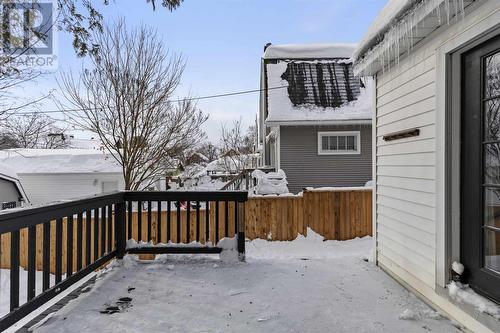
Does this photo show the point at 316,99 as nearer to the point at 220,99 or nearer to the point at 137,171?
the point at 220,99

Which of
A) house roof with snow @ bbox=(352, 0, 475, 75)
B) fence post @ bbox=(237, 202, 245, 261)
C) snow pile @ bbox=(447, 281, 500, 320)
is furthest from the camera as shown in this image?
fence post @ bbox=(237, 202, 245, 261)

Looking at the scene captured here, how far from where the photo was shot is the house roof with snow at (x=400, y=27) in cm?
239

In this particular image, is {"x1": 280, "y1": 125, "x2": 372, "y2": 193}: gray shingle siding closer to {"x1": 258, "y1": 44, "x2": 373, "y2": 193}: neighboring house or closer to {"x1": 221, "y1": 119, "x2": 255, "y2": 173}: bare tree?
{"x1": 258, "y1": 44, "x2": 373, "y2": 193}: neighboring house

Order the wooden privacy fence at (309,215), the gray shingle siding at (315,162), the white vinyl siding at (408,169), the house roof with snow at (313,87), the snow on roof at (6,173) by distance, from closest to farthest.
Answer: the white vinyl siding at (408,169), the wooden privacy fence at (309,215), the house roof with snow at (313,87), the gray shingle siding at (315,162), the snow on roof at (6,173)

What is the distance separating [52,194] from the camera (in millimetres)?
17750

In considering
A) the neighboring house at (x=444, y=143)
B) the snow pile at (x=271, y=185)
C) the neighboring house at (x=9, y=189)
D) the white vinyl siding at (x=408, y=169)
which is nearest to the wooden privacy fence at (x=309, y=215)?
the snow pile at (x=271, y=185)

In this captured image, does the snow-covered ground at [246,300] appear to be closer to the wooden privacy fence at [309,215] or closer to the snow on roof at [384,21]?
the snow on roof at [384,21]

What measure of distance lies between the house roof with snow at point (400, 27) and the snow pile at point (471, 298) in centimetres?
177

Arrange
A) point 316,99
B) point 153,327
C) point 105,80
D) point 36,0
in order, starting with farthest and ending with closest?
point 316,99 < point 105,80 < point 36,0 < point 153,327

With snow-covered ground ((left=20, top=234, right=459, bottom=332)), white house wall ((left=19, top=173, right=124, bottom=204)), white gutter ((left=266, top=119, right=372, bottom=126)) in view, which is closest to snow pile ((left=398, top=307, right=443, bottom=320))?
snow-covered ground ((left=20, top=234, right=459, bottom=332))

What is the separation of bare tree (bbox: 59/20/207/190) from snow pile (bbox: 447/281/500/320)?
7172mm

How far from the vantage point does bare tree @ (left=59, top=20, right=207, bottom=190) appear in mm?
8156

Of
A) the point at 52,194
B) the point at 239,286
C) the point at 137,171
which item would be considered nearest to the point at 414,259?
the point at 239,286

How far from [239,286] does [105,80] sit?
650cm
